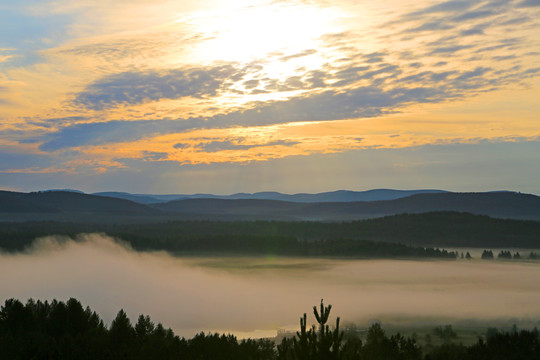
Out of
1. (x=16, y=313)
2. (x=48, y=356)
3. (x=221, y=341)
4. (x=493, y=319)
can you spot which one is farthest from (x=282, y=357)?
(x=493, y=319)

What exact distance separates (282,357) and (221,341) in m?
47.0

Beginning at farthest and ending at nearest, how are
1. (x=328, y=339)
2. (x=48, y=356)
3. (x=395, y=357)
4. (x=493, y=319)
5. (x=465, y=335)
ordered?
(x=493, y=319), (x=465, y=335), (x=395, y=357), (x=48, y=356), (x=328, y=339)

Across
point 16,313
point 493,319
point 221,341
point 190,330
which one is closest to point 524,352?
point 221,341

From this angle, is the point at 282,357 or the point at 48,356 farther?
the point at 48,356

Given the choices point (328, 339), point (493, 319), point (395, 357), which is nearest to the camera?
A: point (328, 339)

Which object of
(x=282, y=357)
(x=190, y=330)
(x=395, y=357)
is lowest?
(x=190, y=330)

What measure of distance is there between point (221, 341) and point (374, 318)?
131928 mm

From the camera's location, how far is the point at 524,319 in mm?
180750

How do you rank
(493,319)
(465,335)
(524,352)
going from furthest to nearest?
(493,319) → (465,335) → (524,352)

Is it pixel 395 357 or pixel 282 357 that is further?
pixel 395 357

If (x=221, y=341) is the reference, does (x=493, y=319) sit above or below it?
below

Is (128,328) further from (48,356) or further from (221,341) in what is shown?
(48,356)

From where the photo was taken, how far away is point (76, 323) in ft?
267

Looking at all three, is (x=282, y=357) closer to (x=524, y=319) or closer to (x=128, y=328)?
(x=128, y=328)
